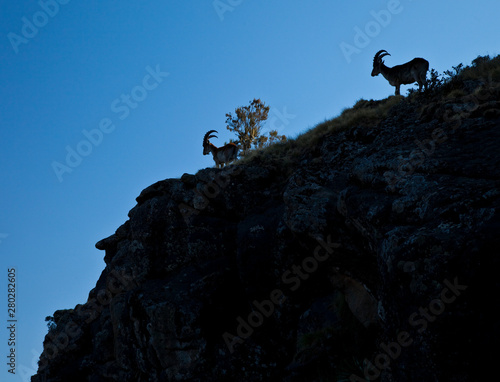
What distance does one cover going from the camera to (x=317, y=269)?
13.4 m

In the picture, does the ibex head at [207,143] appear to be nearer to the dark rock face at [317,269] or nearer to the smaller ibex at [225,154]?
the smaller ibex at [225,154]

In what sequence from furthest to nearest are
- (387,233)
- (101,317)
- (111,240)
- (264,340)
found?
(111,240) < (101,317) < (264,340) < (387,233)

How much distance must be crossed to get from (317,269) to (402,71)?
483 inches

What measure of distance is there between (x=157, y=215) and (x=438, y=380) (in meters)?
12.9

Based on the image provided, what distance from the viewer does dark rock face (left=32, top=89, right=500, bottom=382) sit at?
7.12 meters

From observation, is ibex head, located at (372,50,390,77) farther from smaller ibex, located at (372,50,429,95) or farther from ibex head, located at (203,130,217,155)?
ibex head, located at (203,130,217,155)

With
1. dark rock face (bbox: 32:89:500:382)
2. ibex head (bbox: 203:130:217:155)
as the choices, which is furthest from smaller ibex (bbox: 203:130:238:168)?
dark rock face (bbox: 32:89:500:382)

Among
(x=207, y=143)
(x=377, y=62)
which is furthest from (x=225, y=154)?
(x=377, y=62)

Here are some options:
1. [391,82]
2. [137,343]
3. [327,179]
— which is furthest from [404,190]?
[391,82]

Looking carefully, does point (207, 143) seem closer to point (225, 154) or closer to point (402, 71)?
point (225, 154)

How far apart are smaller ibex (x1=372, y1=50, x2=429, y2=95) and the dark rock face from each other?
203 inches

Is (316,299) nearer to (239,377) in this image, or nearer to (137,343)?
(239,377)

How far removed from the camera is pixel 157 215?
17.9 meters

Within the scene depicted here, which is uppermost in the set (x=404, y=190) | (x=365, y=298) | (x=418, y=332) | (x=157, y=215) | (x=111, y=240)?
(x=111, y=240)
